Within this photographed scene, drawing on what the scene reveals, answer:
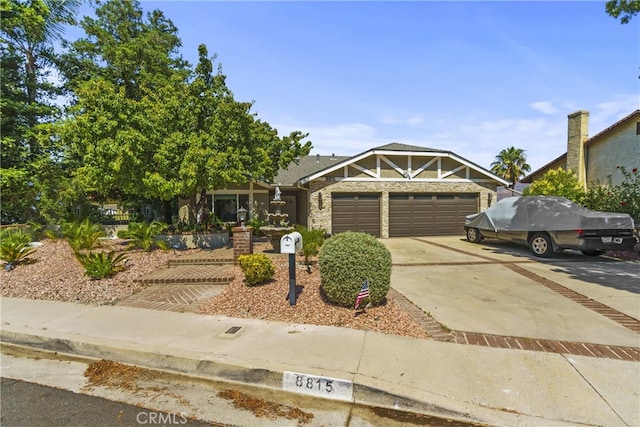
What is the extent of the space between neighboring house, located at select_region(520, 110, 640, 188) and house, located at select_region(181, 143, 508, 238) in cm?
424

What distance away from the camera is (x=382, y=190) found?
16031 mm

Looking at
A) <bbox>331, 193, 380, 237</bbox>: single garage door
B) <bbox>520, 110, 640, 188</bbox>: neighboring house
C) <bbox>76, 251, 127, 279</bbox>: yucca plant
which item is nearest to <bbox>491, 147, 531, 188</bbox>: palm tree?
<bbox>520, 110, 640, 188</bbox>: neighboring house

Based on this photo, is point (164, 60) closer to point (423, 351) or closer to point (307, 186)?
point (307, 186)

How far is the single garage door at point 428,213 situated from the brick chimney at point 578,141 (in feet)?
18.5

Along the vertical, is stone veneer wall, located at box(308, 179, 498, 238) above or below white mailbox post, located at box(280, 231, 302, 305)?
above

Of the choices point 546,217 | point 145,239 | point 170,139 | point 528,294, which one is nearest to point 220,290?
point 145,239

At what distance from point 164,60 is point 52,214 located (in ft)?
29.1

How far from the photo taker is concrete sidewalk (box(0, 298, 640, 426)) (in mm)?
2963

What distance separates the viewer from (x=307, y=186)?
1580 centimetres

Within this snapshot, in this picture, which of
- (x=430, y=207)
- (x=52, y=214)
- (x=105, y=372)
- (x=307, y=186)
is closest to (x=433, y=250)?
(x=430, y=207)

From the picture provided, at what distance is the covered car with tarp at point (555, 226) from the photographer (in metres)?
9.11

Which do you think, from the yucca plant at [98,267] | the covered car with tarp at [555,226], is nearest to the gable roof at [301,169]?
the covered car with tarp at [555,226]

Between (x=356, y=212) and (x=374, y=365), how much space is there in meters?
12.6

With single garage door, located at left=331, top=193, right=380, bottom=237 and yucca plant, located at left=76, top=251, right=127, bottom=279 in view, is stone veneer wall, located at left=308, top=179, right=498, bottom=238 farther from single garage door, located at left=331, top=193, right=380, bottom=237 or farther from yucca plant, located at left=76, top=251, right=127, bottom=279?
yucca plant, located at left=76, top=251, right=127, bottom=279
